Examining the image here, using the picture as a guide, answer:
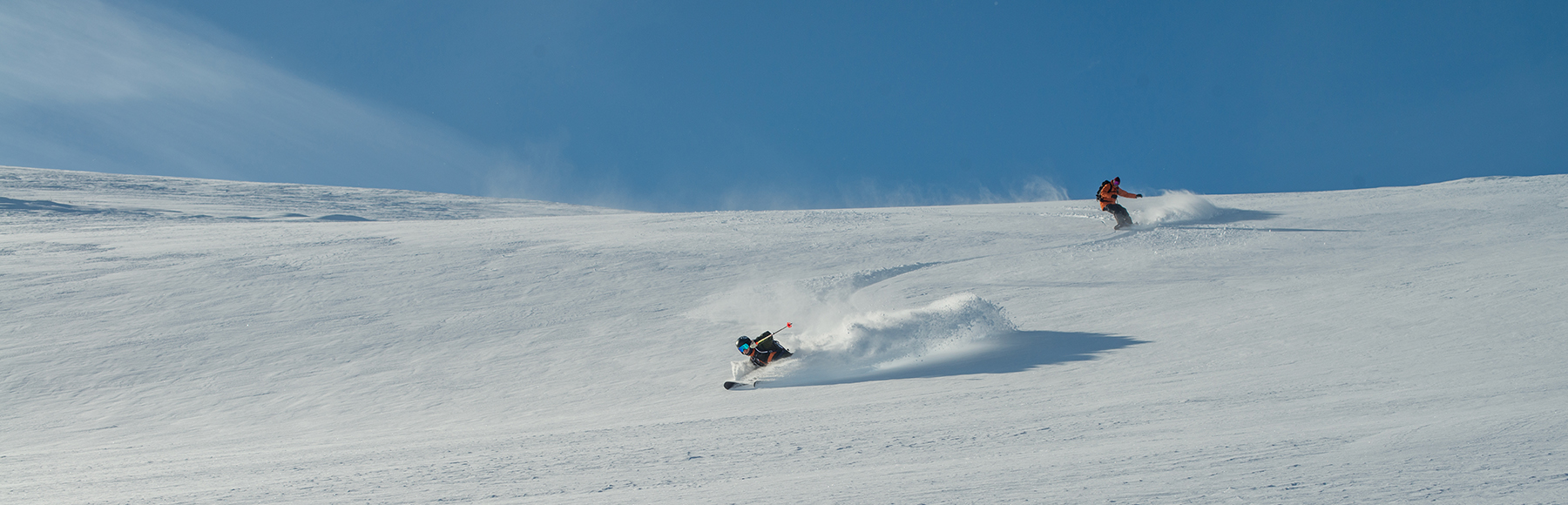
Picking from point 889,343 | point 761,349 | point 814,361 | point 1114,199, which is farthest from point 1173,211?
point 761,349

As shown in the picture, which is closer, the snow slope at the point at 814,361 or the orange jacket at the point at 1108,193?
the snow slope at the point at 814,361

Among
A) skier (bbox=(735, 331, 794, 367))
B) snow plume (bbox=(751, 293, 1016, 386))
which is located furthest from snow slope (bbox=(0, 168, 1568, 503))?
skier (bbox=(735, 331, 794, 367))

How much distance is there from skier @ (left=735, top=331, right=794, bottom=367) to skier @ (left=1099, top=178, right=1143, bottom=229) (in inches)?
332

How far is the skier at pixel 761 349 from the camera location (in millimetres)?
6289

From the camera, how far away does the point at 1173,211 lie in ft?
45.5

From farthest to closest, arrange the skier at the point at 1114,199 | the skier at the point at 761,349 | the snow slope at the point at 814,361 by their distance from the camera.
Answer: the skier at the point at 1114,199, the skier at the point at 761,349, the snow slope at the point at 814,361

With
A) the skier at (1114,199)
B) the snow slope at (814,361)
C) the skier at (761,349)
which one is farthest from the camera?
the skier at (1114,199)

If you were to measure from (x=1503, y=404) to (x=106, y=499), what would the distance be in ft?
22.9

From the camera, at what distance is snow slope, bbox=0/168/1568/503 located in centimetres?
357

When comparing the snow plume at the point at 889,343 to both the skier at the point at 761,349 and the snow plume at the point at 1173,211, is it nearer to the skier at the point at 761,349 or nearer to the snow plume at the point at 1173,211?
the skier at the point at 761,349

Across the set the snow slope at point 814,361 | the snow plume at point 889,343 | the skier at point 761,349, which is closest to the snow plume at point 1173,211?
the snow slope at point 814,361

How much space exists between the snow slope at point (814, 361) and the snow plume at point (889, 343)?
0.09 feet

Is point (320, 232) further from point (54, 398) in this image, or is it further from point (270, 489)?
point (270, 489)

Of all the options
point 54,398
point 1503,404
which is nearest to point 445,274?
point 54,398
